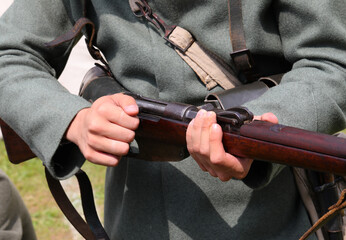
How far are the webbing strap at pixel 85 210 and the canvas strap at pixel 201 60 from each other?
1.77 ft

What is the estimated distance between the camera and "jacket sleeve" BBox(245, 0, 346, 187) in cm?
148

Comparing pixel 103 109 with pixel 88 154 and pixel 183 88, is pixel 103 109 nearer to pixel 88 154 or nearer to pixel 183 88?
pixel 88 154

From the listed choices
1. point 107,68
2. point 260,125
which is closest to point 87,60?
point 107,68

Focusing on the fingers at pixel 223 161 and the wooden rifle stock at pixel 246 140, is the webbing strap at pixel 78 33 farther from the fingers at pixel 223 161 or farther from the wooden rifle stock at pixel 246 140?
the fingers at pixel 223 161

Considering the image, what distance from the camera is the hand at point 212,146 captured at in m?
1.34

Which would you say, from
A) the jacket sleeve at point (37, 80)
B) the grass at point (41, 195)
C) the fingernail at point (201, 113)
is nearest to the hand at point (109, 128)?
the jacket sleeve at point (37, 80)

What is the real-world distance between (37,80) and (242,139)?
28.9 inches

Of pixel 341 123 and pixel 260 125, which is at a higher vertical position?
pixel 260 125

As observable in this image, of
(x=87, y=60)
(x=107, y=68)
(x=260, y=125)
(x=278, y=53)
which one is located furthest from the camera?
(x=87, y=60)

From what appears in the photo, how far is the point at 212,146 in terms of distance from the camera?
4.43 ft

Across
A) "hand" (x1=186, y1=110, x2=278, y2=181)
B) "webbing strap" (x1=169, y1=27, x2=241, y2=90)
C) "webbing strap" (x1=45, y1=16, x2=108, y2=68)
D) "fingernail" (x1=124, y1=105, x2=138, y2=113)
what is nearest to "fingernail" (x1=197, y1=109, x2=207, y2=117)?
"hand" (x1=186, y1=110, x2=278, y2=181)

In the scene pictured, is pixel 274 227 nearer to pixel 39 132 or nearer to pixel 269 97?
pixel 269 97

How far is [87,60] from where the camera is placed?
4898 millimetres

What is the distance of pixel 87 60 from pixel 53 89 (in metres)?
3.25
